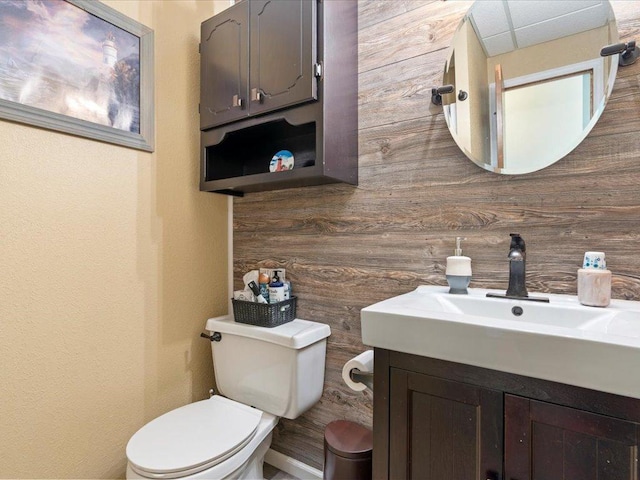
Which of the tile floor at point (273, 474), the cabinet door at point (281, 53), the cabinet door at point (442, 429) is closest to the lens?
the cabinet door at point (442, 429)

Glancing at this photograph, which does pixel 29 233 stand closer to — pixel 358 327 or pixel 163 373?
pixel 163 373

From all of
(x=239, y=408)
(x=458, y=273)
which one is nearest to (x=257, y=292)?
(x=239, y=408)

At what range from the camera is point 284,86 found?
122 centimetres

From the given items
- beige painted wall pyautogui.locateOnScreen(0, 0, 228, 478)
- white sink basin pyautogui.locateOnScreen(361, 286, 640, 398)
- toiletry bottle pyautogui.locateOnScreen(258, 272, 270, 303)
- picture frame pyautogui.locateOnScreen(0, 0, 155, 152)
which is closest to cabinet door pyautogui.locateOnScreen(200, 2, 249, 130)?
beige painted wall pyautogui.locateOnScreen(0, 0, 228, 478)

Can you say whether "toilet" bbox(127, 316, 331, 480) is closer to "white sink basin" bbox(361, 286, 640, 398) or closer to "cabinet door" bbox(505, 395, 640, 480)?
"white sink basin" bbox(361, 286, 640, 398)

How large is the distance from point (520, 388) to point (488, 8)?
1.15 meters

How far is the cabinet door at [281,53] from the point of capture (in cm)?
116

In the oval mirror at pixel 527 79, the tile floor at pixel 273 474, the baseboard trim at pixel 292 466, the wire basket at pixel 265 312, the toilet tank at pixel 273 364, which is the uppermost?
the oval mirror at pixel 527 79

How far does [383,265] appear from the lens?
1257mm

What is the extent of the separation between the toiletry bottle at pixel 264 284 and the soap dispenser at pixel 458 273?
0.74 meters

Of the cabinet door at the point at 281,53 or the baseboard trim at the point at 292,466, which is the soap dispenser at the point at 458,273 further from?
the baseboard trim at the point at 292,466

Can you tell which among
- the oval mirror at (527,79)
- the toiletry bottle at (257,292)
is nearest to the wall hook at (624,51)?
the oval mirror at (527,79)

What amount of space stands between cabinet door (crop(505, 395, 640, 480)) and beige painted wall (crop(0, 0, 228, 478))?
1.34 meters

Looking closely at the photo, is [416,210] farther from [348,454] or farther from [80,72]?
[80,72]
